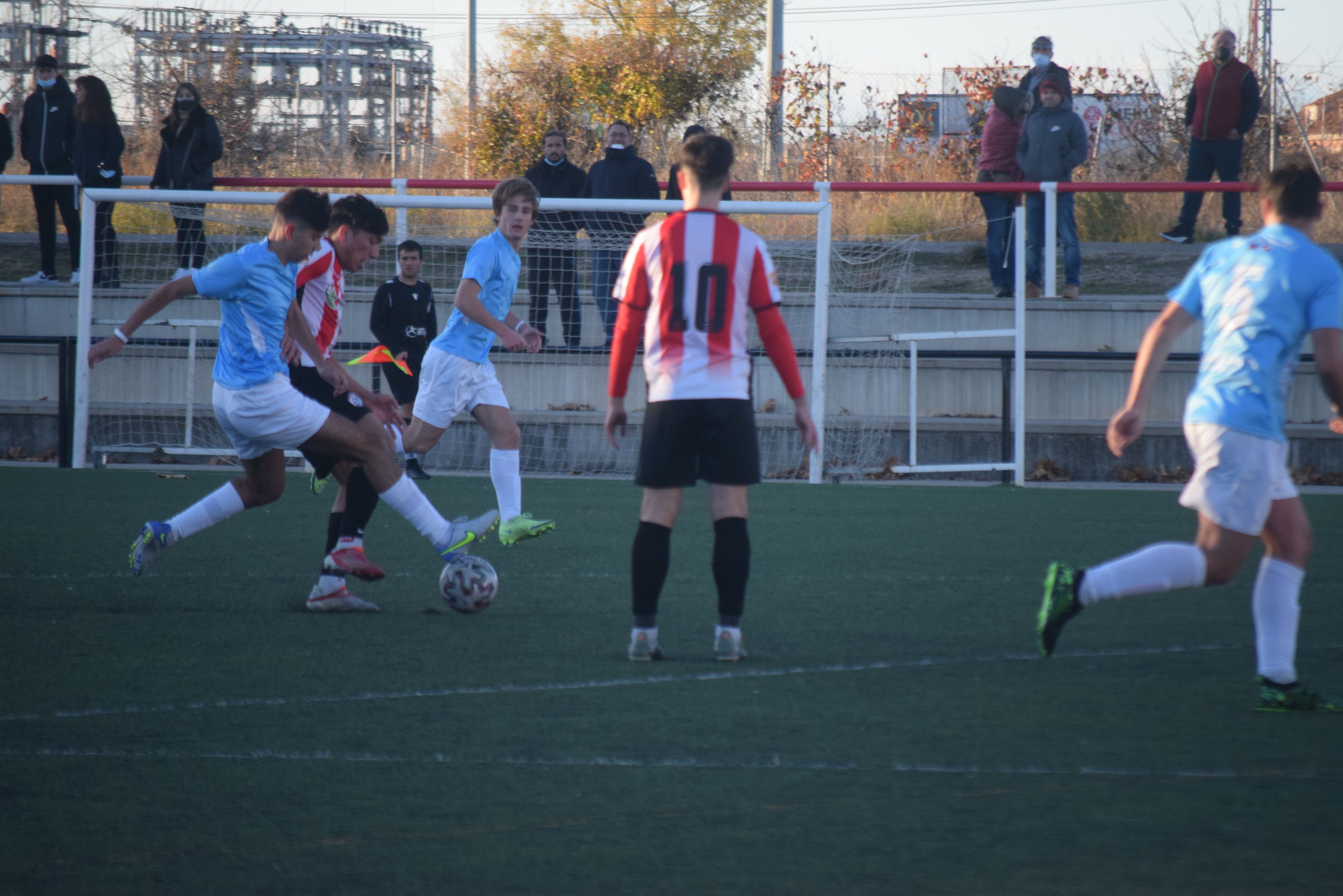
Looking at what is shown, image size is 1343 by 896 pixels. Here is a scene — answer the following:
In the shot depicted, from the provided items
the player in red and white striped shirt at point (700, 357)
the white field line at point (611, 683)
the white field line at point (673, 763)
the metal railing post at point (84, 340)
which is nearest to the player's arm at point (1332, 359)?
the white field line at point (673, 763)

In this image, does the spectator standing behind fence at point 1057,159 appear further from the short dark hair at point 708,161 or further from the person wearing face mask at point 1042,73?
the short dark hair at point 708,161

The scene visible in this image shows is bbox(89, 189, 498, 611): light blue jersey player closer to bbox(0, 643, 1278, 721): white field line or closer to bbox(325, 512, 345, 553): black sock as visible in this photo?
bbox(325, 512, 345, 553): black sock

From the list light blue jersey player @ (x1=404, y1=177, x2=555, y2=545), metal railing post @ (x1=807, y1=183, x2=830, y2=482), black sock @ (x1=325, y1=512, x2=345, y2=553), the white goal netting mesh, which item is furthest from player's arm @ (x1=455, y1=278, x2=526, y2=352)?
the white goal netting mesh

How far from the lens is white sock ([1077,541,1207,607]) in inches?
165

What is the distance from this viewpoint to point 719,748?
3877mm

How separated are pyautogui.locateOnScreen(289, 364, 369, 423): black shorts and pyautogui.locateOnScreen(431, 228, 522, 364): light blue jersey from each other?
3.31 feet

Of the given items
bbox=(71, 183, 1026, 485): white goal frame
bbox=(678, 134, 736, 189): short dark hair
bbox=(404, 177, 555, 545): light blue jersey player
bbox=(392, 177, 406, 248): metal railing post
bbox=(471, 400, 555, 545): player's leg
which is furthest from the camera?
bbox=(392, 177, 406, 248): metal railing post

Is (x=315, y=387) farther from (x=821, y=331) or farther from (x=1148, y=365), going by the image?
(x=821, y=331)

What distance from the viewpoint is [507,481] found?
7.68 meters

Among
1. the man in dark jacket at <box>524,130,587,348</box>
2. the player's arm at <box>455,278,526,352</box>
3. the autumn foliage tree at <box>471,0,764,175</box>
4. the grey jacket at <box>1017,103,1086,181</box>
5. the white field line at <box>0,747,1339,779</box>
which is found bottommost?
the white field line at <box>0,747,1339,779</box>

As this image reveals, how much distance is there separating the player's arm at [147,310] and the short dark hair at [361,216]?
753 millimetres

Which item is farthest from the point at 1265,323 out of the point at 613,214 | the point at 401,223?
the point at 401,223

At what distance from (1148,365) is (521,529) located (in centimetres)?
396

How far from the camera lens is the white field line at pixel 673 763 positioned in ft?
11.9
